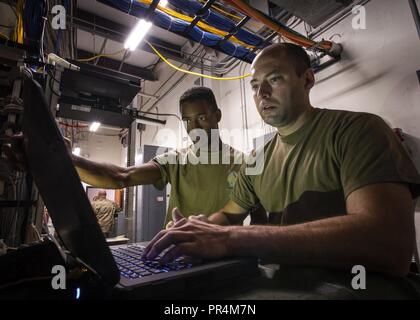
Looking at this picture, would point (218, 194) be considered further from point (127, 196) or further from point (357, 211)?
point (127, 196)

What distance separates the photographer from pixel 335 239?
405 mm

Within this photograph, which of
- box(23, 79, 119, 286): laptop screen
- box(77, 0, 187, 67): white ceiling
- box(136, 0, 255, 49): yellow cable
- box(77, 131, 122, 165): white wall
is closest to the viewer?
box(23, 79, 119, 286): laptop screen

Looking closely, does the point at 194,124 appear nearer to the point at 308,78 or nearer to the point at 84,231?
the point at 308,78

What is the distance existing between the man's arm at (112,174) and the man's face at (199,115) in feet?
1.08

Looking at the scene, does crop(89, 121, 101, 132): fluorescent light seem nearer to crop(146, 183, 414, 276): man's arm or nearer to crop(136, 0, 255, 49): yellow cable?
crop(136, 0, 255, 49): yellow cable

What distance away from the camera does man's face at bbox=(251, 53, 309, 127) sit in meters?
0.80

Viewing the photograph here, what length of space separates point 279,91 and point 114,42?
3.63 metres

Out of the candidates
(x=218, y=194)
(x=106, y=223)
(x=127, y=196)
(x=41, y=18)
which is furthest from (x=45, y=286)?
(x=106, y=223)

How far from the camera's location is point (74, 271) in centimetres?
38

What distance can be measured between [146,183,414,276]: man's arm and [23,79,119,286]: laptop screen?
5.8 inches

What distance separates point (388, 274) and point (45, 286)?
574mm

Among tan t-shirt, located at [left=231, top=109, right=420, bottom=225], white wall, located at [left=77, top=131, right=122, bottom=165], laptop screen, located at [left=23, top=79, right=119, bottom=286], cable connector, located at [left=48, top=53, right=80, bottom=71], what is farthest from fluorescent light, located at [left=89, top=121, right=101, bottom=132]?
white wall, located at [left=77, top=131, right=122, bottom=165]

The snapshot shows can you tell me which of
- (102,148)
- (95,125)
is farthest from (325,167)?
(102,148)

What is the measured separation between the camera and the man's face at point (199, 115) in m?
1.20
